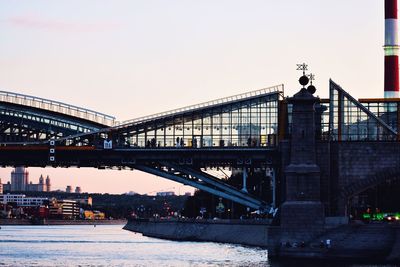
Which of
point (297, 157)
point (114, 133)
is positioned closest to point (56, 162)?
point (114, 133)

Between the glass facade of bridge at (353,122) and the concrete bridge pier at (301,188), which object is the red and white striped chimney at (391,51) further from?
the concrete bridge pier at (301,188)

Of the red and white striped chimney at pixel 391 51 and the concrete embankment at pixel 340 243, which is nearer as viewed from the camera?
the concrete embankment at pixel 340 243

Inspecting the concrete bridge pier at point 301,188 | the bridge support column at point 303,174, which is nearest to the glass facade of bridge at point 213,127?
the concrete bridge pier at point 301,188

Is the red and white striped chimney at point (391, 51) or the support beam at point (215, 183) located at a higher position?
the red and white striped chimney at point (391, 51)

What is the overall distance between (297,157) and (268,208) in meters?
29.9

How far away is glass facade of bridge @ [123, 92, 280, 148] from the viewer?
142 meters

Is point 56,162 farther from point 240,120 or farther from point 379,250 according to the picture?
point 379,250

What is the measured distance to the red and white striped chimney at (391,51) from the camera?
15625 centimetres

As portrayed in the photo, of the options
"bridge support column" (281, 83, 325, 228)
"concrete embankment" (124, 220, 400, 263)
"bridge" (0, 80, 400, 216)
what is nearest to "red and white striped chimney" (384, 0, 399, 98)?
"bridge" (0, 80, 400, 216)

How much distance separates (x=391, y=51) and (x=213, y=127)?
89.0ft

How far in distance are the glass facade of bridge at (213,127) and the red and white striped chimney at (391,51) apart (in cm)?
1916

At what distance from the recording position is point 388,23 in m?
161

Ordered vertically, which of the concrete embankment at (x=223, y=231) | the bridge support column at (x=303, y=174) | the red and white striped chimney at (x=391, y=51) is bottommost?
the concrete embankment at (x=223, y=231)

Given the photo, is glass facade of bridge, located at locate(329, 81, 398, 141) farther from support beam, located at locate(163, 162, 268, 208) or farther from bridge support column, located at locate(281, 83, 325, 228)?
support beam, located at locate(163, 162, 268, 208)
